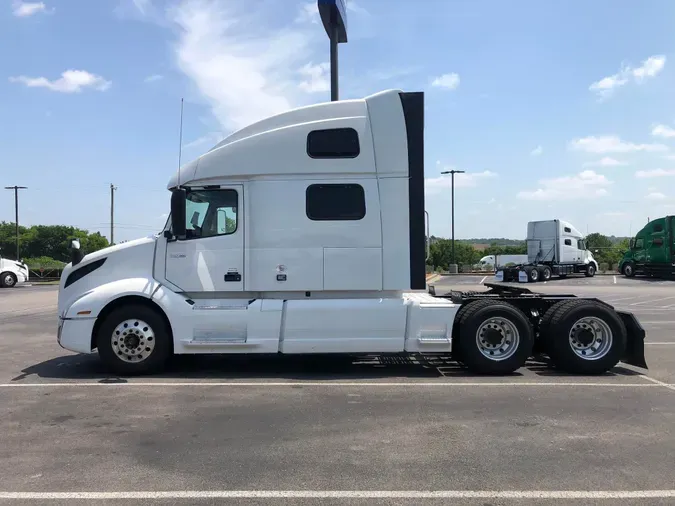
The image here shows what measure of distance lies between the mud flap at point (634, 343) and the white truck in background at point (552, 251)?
26.9 meters

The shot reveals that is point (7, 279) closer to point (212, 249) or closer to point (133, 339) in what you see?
point (133, 339)

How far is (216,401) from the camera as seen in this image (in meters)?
6.48

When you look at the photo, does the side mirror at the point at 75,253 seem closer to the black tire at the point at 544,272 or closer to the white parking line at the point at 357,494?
the white parking line at the point at 357,494

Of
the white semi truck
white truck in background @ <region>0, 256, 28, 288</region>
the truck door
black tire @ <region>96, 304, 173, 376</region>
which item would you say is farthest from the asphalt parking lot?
white truck in background @ <region>0, 256, 28, 288</region>

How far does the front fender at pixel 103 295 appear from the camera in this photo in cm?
763

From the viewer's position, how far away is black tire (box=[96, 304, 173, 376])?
302 inches

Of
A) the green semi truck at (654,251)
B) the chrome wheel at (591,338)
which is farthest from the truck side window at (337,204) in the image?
the green semi truck at (654,251)

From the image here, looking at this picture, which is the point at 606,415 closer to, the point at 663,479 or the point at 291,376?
the point at 663,479

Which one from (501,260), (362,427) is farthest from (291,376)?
(501,260)

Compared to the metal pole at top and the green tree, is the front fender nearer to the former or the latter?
the metal pole at top

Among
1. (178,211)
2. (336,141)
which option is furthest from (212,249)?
(336,141)

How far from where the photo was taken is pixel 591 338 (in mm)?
8008

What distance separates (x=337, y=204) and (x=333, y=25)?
8.64 metres

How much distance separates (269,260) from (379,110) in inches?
106
